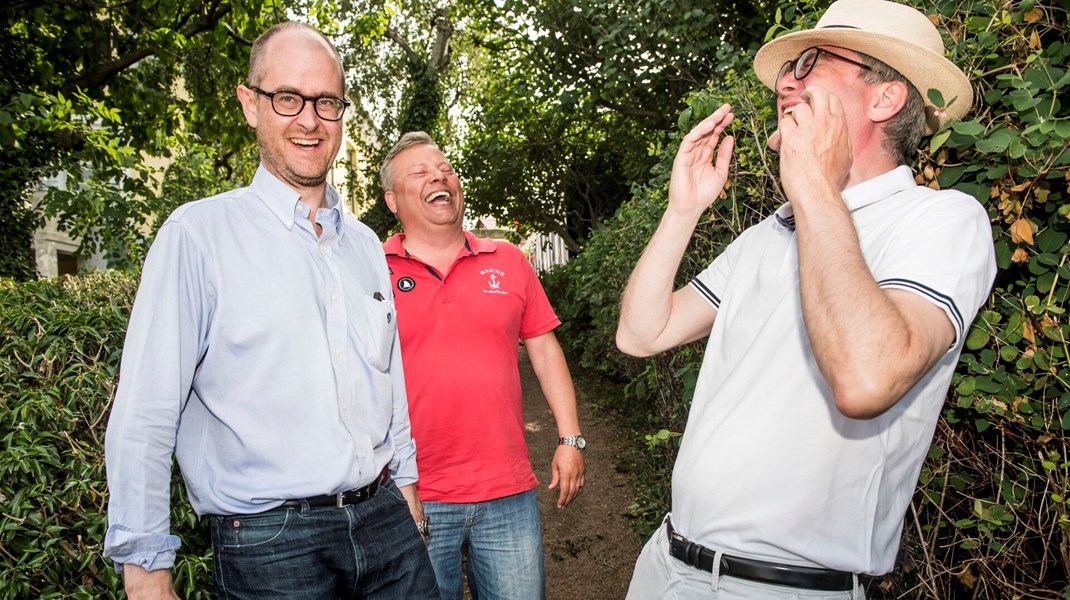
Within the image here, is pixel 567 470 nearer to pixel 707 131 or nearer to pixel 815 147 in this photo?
pixel 707 131

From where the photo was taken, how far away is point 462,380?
10.1ft

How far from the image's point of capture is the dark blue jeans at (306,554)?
1.99 metres

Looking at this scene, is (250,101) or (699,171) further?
(250,101)

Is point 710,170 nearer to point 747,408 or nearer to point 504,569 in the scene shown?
point 747,408

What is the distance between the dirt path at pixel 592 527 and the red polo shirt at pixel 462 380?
2.51m

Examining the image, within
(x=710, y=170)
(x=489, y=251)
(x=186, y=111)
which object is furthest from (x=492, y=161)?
(x=710, y=170)

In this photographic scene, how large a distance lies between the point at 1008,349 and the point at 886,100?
2.38 feet

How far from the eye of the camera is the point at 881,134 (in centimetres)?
190

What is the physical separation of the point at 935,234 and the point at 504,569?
2180mm

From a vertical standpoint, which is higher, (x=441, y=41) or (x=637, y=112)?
(x=441, y=41)

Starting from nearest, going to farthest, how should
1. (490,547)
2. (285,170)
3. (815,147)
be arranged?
(815,147), (285,170), (490,547)

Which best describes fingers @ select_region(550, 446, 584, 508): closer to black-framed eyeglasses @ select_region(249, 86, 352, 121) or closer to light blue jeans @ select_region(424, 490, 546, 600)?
light blue jeans @ select_region(424, 490, 546, 600)

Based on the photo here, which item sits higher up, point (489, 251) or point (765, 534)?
point (489, 251)

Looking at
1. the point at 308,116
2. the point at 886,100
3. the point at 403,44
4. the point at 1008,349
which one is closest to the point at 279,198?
the point at 308,116
